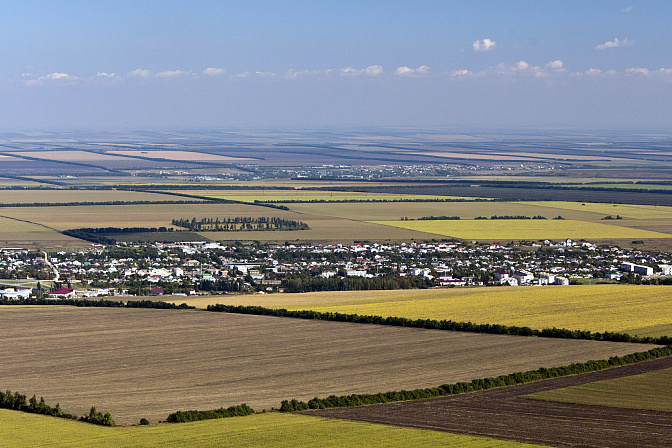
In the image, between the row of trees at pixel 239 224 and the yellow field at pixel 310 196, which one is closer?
the row of trees at pixel 239 224

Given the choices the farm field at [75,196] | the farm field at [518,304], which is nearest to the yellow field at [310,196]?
the farm field at [75,196]

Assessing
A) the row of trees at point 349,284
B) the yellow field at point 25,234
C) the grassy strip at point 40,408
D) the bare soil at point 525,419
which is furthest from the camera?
the yellow field at point 25,234

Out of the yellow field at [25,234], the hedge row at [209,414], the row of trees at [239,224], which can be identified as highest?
the hedge row at [209,414]

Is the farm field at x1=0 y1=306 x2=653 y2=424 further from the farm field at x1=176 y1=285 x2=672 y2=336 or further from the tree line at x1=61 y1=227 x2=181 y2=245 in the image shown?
the tree line at x1=61 y1=227 x2=181 y2=245

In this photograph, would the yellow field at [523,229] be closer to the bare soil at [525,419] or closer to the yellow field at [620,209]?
the yellow field at [620,209]

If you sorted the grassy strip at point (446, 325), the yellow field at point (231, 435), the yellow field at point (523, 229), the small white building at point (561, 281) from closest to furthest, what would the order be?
1. the yellow field at point (231, 435)
2. the grassy strip at point (446, 325)
3. the small white building at point (561, 281)
4. the yellow field at point (523, 229)

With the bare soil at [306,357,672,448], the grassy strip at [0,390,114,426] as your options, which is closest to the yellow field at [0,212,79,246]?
the grassy strip at [0,390,114,426]

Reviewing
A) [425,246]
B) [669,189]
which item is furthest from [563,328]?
[669,189]
